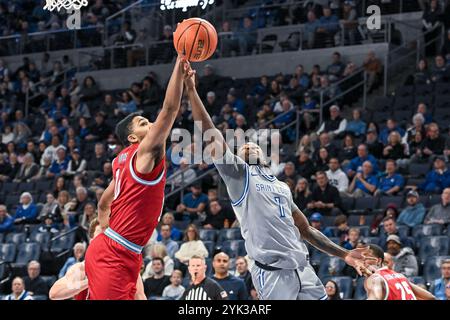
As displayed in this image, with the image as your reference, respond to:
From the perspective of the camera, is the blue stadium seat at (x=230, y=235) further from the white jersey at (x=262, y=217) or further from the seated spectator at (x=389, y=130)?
the white jersey at (x=262, y=217)

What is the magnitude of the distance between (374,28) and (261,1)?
128 inches

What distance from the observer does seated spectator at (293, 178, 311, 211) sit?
1345 centimetres

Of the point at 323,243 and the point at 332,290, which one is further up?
the point at 323,243

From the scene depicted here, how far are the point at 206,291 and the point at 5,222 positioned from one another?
7.35 meters

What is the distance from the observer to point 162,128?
6.11 m

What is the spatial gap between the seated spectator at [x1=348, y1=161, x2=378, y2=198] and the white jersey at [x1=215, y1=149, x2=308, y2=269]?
21.8ft

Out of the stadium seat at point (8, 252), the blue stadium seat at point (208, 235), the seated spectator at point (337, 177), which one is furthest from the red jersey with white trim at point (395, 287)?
the stadium seat at point (8, 252)

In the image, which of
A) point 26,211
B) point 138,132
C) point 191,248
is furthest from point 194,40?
point 26,211

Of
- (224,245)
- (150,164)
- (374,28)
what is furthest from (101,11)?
(150,164)

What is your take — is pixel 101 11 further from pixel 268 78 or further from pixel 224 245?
pixel 224 245

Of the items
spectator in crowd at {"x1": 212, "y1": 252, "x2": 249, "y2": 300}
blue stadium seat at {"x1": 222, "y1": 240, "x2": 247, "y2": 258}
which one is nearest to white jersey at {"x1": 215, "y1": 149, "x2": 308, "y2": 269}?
spectator in crowd at {"x1": 212, "y1": 252, "x2": 249, "y2": 300}

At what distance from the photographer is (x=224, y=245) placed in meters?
13.2

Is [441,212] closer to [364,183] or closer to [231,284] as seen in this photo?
[364,183]

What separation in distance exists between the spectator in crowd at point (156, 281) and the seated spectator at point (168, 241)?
0.97 m
